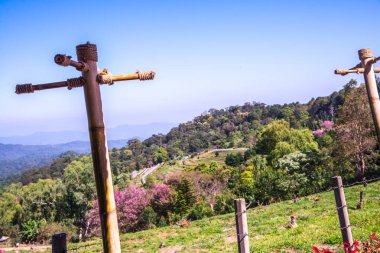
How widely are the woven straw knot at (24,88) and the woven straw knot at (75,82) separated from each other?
32 cm

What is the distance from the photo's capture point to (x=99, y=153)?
2668 millimetres

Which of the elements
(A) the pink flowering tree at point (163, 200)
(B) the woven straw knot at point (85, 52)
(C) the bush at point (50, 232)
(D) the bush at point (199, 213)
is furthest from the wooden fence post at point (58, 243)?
(C) the bush at point (50, 232)

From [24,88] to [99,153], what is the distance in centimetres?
86

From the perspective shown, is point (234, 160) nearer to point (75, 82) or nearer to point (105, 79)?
point (105, 79)

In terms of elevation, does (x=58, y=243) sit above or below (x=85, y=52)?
below

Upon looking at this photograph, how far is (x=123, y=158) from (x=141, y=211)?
70.1m

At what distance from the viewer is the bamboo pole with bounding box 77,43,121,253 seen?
2.64 meters

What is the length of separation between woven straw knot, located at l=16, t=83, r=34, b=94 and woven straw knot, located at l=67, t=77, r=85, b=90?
0.32 metres

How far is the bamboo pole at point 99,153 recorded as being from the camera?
2639 mm

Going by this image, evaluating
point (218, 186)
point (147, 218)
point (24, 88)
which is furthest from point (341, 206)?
point (218, 186)

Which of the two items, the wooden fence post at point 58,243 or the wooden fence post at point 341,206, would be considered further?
the wooden fence post at point 341,206

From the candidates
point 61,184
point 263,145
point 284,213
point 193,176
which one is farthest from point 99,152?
point 263,145

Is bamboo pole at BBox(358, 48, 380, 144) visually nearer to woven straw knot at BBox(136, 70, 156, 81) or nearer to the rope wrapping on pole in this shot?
woven straw knot at BBox(136, 70, 156, 81)

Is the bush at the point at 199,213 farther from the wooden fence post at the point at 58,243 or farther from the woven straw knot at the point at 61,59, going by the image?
the woven straw knot at the point at 61,59
